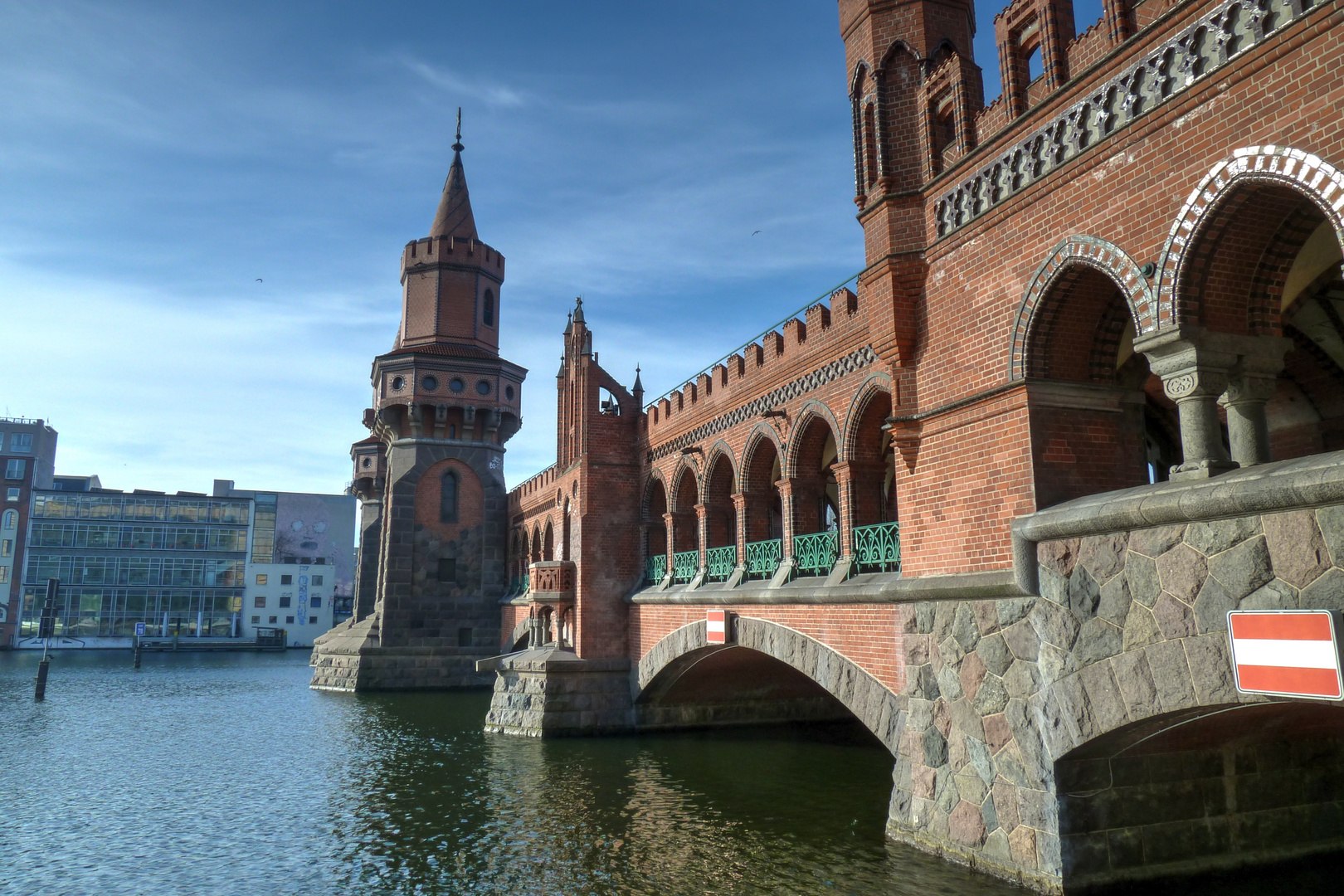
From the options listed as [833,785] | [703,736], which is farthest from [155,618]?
[833,785]

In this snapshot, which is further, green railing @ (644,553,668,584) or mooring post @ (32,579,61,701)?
mooring post @ (32,579,61,701)

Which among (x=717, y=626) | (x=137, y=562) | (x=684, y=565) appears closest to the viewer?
(x=717, y=626)

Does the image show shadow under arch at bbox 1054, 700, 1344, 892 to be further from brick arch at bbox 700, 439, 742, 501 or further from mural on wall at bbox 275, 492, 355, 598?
mural on wall at bbox 275, 492, 355, 598

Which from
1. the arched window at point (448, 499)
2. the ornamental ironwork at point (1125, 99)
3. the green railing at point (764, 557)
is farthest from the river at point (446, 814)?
the arched window at point (448, 499)

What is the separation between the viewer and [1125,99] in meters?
8.02

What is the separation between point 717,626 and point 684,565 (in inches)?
134

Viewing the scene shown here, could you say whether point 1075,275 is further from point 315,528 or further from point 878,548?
point 315,528

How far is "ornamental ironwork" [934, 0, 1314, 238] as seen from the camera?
6.91 meters

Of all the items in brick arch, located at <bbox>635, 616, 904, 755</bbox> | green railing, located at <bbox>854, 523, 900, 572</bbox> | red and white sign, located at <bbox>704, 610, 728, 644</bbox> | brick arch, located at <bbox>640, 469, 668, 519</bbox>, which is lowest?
brick arch, located at <bbox>635, 616, 904, 755</bbox>

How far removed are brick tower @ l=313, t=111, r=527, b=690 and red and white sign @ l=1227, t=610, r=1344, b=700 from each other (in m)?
30.2

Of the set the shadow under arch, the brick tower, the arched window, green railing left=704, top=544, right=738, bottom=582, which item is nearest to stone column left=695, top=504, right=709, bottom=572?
green railing left=704, top=544, right=738, bottom=582

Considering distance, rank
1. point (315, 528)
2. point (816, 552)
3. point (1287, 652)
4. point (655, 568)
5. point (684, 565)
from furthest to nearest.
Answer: point (315, 528), point (655, 568), point (684, 565), point (816, 552), point (1287, 652)

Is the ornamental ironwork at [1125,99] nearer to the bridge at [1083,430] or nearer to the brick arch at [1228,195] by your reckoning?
the bridge at [1083,430]

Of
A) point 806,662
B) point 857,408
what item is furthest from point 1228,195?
point 806,662
